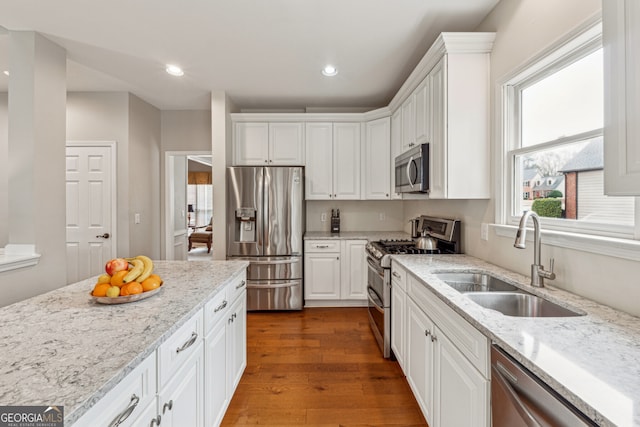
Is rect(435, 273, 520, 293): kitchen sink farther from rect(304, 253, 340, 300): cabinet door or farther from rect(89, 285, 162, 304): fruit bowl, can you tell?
rect(304, 253, 340, 300): cabinet door

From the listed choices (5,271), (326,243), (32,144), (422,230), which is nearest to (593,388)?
(422,230)

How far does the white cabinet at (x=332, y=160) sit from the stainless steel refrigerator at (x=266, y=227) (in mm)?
373

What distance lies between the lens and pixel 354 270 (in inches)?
146

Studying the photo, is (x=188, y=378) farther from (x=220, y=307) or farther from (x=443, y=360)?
(x=443, y=360)

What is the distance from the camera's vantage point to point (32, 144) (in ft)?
8.05

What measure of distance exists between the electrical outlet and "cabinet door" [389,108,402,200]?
134cm

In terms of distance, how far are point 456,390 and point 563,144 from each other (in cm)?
138

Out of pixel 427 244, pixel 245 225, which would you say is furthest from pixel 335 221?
pixel 427 244

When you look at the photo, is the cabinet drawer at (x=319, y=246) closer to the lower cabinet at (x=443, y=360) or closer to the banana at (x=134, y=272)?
the lower cabinet at (x=443, y=360)

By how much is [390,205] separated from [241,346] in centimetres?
293

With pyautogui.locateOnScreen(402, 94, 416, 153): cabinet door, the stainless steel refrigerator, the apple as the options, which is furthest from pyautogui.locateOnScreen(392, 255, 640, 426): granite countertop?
the stainless steel refrigerator

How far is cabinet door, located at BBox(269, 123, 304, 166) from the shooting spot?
3.93 m

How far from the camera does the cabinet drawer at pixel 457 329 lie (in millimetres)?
1087

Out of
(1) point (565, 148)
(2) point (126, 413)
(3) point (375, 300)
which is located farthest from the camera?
(3) point (375, 300)
